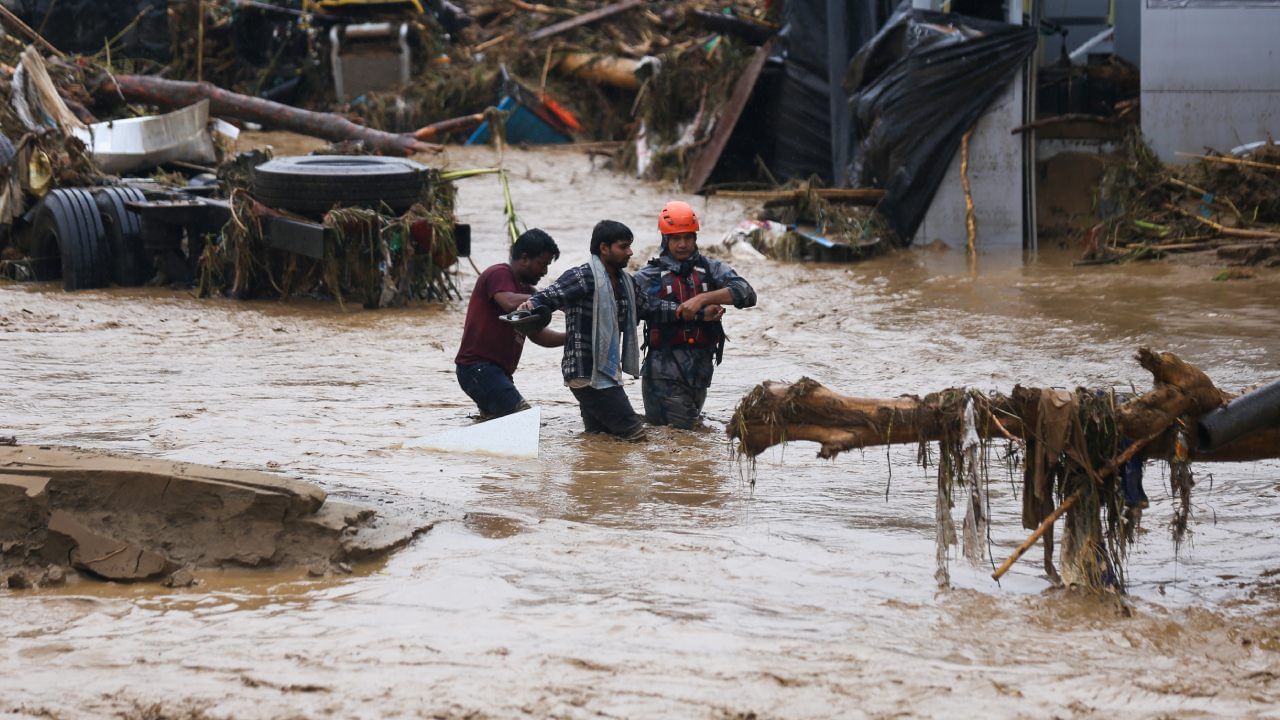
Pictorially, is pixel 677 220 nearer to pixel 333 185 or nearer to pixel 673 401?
pixel 673 401

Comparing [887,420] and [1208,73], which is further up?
[1208,73]

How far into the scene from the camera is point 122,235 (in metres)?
12.0

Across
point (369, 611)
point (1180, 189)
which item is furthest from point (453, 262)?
point (369, 611)

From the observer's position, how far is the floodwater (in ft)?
12.2

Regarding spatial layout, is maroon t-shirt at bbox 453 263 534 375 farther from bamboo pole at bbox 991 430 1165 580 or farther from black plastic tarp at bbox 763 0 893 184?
black plastic tarp at bbox 763 0 893 184

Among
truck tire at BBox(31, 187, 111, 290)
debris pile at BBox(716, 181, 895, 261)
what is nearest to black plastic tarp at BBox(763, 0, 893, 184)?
debris pile at BBox(716, 181, 895, 261)

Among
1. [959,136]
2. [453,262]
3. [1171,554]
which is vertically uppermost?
[959,136]

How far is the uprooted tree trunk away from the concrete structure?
8964 millimetres

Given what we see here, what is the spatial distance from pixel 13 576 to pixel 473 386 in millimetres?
3008

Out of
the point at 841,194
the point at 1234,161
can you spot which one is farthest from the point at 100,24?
the point at 1234,161

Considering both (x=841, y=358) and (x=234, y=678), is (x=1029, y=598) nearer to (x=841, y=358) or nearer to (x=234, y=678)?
(x=234, y=678)

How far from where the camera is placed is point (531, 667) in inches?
150

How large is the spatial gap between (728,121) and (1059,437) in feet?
41.4

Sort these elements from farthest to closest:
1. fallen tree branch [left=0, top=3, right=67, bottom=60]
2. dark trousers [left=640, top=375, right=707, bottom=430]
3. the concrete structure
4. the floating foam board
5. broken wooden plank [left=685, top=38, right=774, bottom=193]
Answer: broken wooden plank [left=685, top=38, right=774, bottom=193], fallen tree branch [left=0, top=3, right=67, bottom=60], the concrete structure, dark trousers [left=640, top=375, right=707, bottom=430], the floating foam board
